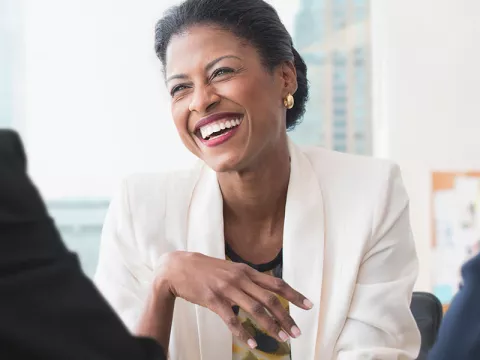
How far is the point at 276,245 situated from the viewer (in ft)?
4.75

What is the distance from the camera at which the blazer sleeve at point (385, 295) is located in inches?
49.4

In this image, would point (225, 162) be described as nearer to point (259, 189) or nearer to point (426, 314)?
point (259, 189)

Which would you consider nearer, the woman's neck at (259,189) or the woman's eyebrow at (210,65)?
the woman's eyebrow at (210,65)

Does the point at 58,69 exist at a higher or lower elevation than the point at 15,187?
higher

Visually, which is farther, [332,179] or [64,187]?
[64,187]

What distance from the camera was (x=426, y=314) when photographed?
1.42 m

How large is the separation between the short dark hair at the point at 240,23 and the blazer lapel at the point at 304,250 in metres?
0.28

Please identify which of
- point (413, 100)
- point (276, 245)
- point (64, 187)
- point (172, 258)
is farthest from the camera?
point (413, 100)

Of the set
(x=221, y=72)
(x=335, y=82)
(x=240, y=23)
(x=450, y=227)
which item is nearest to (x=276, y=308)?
(x=221, y=72)

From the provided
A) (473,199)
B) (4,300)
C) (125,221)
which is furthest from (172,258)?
(473,199)

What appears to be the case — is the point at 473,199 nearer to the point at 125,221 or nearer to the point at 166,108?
the point at 166,108

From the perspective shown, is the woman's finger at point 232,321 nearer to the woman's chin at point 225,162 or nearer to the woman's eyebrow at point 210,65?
the woman's chin at point 225,162

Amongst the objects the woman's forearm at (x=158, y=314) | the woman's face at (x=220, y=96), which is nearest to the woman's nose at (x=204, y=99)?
the woman's face at (x=220, y=96)

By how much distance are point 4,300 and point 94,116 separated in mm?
2313
